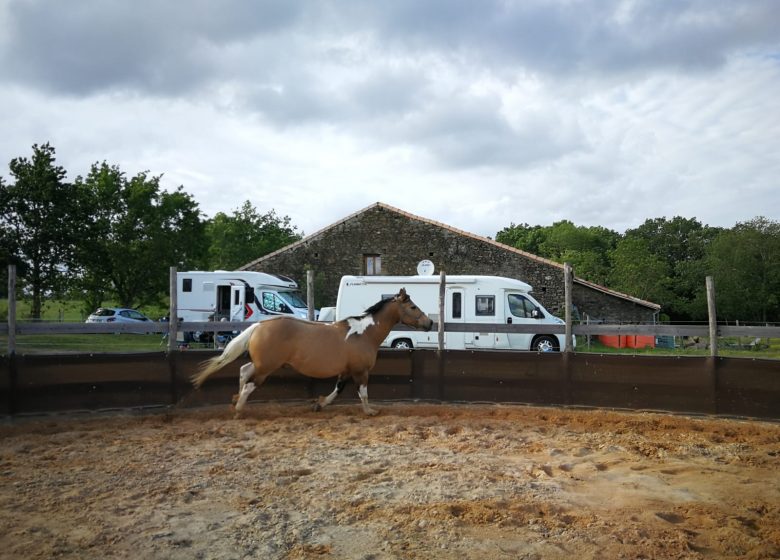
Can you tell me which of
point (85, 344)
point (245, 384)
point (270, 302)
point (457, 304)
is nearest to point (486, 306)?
point (457, 304)

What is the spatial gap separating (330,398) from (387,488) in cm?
331

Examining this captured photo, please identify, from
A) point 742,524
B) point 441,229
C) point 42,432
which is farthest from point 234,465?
point 441,229

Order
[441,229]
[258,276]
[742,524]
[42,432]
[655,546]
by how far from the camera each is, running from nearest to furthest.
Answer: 1. [655,546]
2. [742,524]
3. [42,432]
4. [258,276]
5. [441,229]

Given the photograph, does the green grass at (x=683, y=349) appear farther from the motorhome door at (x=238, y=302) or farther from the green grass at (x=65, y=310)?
the green grass at (x=65, y=310)

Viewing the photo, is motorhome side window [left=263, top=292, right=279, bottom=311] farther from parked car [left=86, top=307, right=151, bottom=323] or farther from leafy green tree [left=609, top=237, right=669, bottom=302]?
leafy green tree [left=609, top=237, right=669, bottom=302]

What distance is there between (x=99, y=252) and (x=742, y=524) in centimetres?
3077

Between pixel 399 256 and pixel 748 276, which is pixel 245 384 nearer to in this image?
pixel 399 256

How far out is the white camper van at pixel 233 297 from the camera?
19.8 meters

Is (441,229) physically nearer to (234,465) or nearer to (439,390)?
(439,390)

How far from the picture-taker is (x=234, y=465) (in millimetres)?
5125

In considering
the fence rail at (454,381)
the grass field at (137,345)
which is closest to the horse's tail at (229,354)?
the fence rail at (454,381)

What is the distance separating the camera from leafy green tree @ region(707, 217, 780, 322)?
1547 inches

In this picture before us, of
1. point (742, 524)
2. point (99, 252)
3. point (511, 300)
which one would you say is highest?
point (99, 252)

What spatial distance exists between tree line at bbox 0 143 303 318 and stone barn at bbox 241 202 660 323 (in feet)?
29.5
